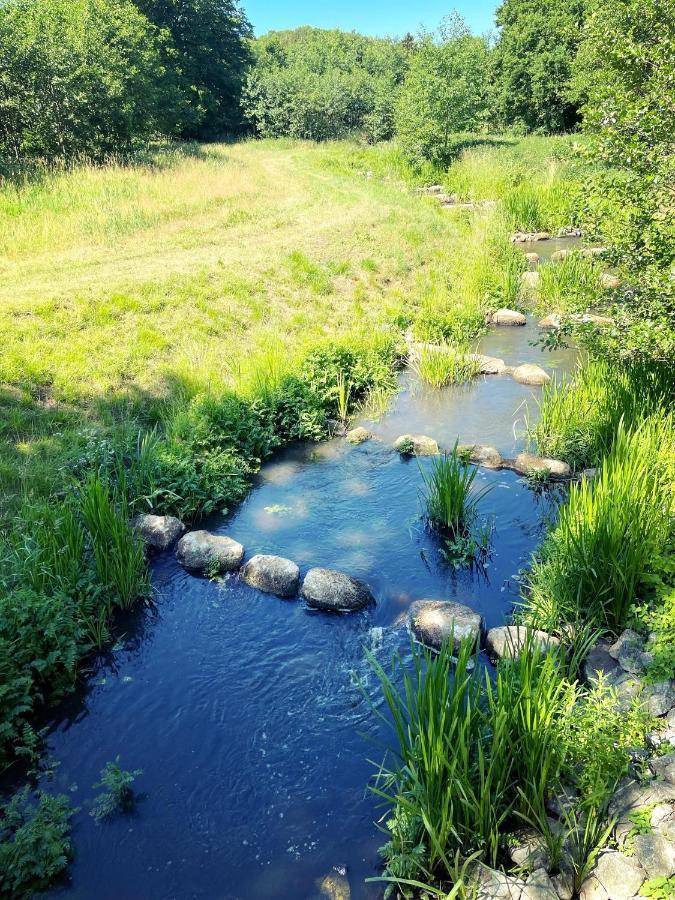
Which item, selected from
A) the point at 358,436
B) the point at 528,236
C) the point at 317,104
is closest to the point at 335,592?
the point at 358,436

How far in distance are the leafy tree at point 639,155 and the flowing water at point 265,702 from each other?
2449 mm

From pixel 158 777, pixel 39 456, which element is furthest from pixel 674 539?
pixel 39 456

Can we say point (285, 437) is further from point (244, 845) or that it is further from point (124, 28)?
point (124, 28)

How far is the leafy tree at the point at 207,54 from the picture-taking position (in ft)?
126

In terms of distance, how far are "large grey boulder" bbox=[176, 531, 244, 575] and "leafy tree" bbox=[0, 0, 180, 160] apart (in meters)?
16.7

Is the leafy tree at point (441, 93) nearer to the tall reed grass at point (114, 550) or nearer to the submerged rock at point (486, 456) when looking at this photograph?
the submerged rock at point (486, 456)

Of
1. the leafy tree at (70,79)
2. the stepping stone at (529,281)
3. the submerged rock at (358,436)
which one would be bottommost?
the submerged rock at (358,436)

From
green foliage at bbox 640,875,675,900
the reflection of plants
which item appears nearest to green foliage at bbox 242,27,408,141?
the reflection of plants

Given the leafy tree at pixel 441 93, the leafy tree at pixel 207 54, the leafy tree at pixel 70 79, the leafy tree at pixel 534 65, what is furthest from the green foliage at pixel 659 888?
the leafy tree at pixel 534 65

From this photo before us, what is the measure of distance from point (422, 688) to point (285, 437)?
19.5ft

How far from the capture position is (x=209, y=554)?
21.6 ft

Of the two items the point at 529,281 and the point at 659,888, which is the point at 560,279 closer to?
the point at 529,281

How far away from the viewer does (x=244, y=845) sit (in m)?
3.96

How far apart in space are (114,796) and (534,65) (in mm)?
46308
